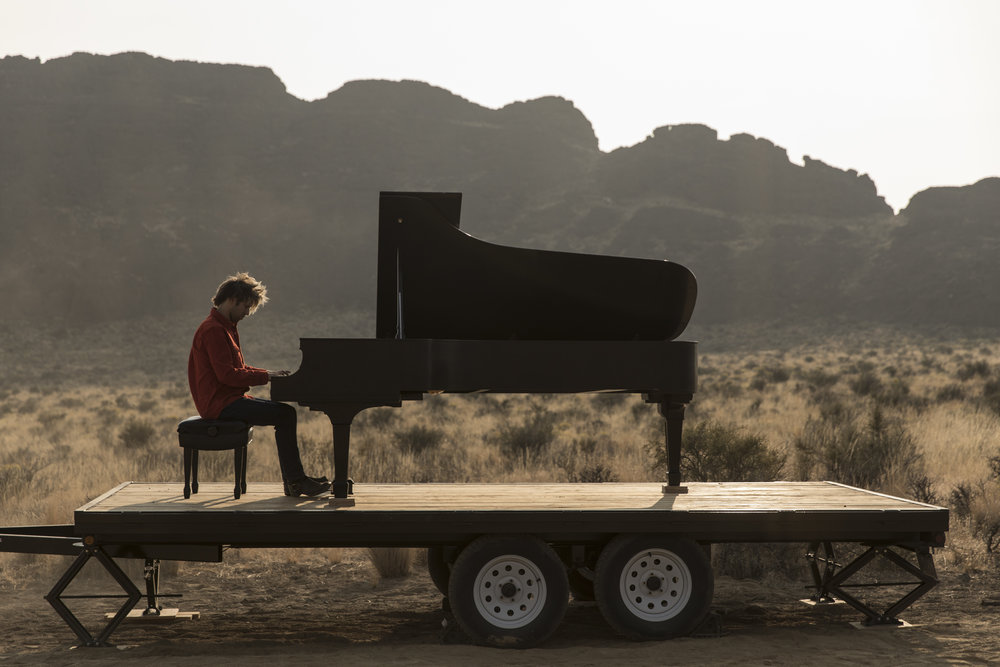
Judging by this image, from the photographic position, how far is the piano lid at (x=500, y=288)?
782 centimetres

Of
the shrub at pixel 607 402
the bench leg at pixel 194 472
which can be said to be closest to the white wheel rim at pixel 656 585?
the bench leg at pixel 194 472

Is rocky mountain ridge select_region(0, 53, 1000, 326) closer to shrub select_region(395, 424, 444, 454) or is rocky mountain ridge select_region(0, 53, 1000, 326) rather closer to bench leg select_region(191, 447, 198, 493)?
shrub select_region(395, 424, 444, 454)

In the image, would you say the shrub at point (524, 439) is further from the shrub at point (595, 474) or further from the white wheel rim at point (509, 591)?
the white wheel rim at point (509, 591)

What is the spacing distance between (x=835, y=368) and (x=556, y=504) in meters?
36.4

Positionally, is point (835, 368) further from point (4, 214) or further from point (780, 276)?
point (4, 214)

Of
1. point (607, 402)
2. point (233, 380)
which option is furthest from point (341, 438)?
point (607, 402)

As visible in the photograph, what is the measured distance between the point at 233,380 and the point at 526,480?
6231 mm

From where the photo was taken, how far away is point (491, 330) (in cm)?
809

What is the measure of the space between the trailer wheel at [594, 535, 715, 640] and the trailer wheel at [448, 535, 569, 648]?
32 centimetres

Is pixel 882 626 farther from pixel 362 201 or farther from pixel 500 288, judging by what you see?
pixel 362 201

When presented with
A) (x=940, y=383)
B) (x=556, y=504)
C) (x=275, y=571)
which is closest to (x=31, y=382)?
(x=940, y=383)

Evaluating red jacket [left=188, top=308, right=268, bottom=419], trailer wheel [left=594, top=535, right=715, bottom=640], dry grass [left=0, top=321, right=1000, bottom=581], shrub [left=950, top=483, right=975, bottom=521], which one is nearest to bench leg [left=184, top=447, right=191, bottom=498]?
red jacket [left=188, top=308, right=268, bottom=419]

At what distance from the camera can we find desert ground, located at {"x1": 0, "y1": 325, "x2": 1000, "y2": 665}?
6633mm

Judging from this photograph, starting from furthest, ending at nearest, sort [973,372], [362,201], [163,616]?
[362,201] → [973,372] → [163,616]
